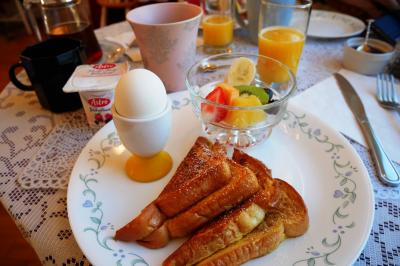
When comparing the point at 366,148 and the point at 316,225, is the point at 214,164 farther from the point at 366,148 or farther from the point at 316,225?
the point at 366,148

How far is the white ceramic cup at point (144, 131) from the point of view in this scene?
0.63 m

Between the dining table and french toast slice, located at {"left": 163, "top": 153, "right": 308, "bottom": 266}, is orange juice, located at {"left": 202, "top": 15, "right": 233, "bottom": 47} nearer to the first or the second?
the dining table

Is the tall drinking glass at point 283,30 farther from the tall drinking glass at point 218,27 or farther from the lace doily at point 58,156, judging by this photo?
the lace doily at point 58,156

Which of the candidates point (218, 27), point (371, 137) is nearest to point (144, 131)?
point (371, 137)

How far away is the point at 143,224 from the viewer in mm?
544

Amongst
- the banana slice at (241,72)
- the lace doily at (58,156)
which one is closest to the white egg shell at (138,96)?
the lace doily at (58,156)

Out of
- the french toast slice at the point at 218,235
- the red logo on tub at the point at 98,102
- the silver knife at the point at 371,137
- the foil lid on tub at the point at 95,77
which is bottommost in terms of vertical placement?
the silver knife at the point at 371,137

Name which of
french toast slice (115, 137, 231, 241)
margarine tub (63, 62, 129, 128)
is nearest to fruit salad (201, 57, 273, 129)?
french toast slice (115, 137, 231, 241)

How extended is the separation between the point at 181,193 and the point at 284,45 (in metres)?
0.69

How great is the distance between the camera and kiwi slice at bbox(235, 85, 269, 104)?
0.81 metres

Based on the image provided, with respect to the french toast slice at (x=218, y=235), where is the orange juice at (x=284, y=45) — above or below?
above

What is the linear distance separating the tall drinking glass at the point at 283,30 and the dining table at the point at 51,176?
0.35 feet

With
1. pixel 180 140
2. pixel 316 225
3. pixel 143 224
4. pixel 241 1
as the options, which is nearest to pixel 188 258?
pixel 143 224

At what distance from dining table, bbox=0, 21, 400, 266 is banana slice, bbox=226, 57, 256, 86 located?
16cm
